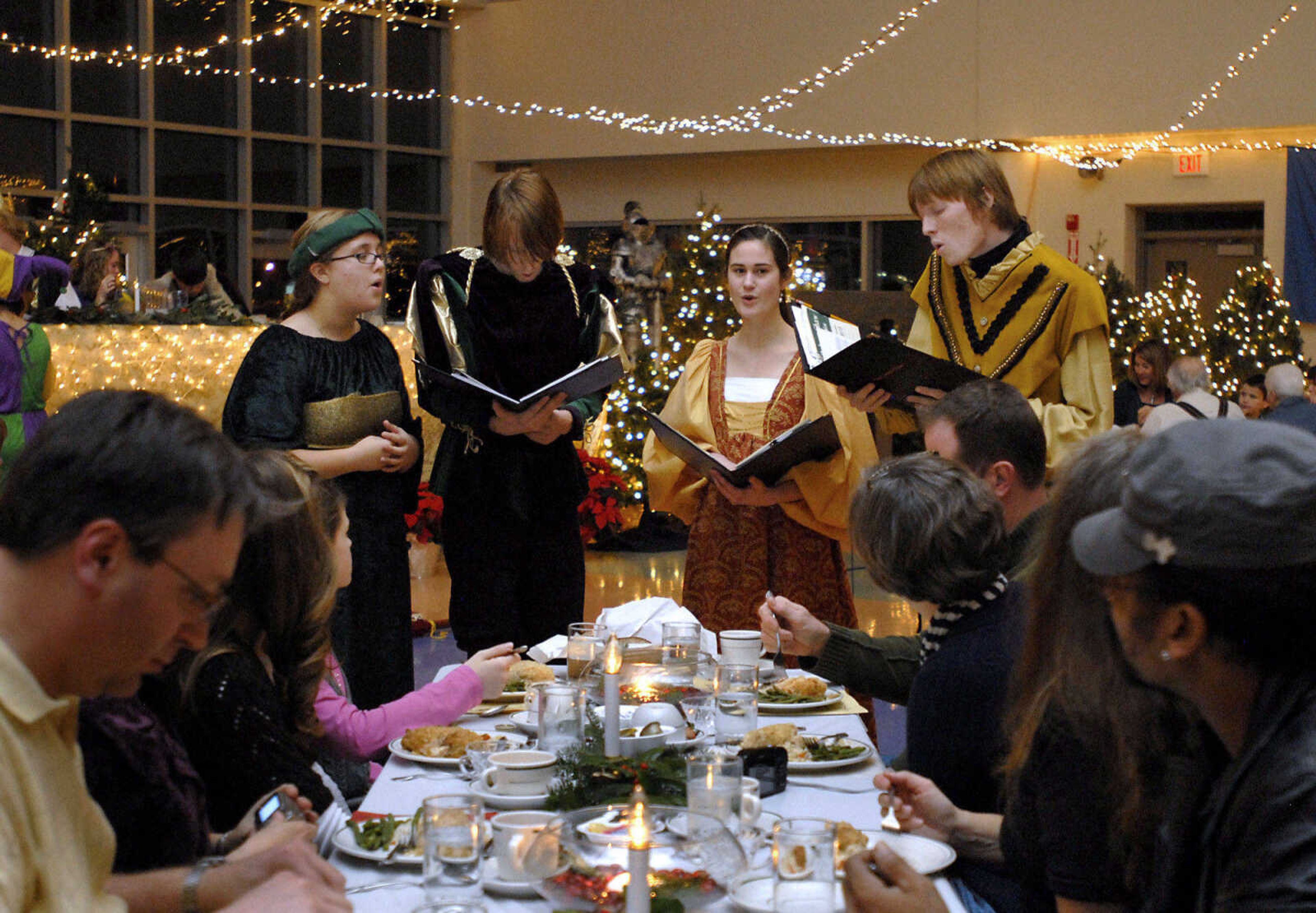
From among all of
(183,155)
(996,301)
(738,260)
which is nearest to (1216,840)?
(996,301)

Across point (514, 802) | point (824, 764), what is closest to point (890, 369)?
point (824, 764)

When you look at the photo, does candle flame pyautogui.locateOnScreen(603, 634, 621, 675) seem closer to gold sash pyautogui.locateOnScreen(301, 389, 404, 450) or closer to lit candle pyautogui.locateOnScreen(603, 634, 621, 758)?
lit candle pyautogui.locateOnScreen(603, 634, 621, 758)

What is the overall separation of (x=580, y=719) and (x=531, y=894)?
562 millimetres

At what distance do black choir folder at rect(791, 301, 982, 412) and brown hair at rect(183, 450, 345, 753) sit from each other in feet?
4.85

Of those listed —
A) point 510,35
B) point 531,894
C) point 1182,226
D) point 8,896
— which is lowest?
point 531,894

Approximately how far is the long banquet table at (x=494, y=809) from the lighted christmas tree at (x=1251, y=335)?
10.0 m

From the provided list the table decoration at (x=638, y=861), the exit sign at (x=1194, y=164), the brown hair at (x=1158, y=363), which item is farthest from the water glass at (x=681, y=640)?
the exit sign at (x=1194, y=164)

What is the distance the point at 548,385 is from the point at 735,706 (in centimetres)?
171

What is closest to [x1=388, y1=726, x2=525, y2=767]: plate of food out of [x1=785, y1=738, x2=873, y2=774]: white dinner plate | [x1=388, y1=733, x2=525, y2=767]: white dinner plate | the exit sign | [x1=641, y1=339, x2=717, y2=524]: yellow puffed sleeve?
[x1=388, y1=733, x2=525, y2=767]: white dinner plate

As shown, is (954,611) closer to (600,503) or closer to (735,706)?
(735,706)

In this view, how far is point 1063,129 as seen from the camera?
1228 cm

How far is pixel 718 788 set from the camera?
192cm

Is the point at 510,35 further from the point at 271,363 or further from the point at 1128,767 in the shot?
the point at 1128,767

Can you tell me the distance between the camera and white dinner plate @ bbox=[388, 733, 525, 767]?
2.33m
